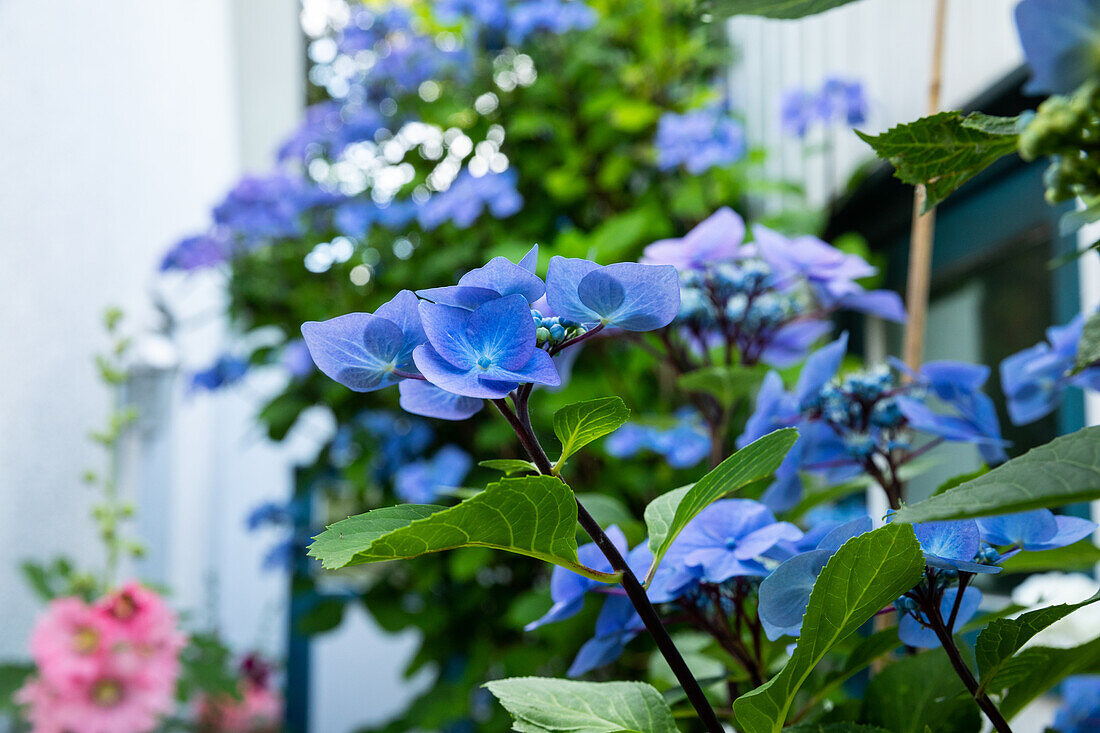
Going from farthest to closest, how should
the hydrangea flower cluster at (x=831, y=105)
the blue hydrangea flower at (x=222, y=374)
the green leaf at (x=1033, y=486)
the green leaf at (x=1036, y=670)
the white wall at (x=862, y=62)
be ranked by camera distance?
the blue hydrangea flower at (x=222, y=374) → the hydrangea flower cluster at (x=831, y=105) → the white wall at (x=862, y=62) → the green leaf at (x=1036, y=670) → the green leaf at (x=1033, y=486)

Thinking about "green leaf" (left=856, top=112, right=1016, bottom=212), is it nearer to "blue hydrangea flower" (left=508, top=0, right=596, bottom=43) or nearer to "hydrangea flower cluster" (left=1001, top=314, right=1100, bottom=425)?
"hydrangea flower cluster" (left=1001, top=314, right=1100, bottom=425)

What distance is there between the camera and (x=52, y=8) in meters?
1.76

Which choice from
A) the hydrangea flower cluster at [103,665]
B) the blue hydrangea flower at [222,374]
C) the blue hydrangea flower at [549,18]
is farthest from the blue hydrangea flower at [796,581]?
the blue hydrangea flower at [222,374]

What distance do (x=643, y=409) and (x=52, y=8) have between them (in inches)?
56.7

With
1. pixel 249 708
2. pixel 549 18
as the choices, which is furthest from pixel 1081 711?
pixel 249 708

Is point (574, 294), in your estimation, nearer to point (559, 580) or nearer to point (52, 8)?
point (559, 580)

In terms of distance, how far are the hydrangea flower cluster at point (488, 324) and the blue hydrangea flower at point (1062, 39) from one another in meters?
0.15

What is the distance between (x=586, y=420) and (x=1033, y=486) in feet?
0.51

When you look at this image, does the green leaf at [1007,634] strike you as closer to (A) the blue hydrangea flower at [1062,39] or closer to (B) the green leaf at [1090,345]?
(B) the green leaf at [1090,345]

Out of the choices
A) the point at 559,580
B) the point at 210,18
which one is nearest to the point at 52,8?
the point at 210,18

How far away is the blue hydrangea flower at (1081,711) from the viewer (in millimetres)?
552

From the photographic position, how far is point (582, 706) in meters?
0.37

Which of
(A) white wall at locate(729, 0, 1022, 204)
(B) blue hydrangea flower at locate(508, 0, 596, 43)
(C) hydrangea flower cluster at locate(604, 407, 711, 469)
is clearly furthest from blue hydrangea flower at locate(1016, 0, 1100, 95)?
(B) blue hydrangea flower at locate(508, 0, 596, 43)

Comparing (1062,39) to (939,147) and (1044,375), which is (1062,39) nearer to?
(939,147)
